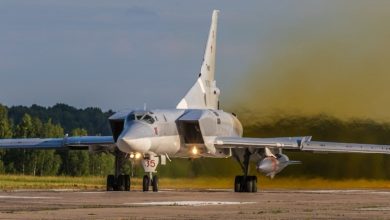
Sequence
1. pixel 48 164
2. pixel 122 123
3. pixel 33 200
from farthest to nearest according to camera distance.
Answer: pixel 48 164, pixel 122 123, pixel 33 200

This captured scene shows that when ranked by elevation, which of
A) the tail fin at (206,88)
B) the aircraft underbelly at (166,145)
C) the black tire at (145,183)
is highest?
the tail fin at (206,88)

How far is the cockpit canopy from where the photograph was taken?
51.6 metres

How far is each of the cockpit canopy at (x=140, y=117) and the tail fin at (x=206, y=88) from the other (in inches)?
292

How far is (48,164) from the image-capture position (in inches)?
4690

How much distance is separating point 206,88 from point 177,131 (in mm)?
7984

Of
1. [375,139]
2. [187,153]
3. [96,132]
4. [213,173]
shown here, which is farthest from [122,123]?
[96,132]

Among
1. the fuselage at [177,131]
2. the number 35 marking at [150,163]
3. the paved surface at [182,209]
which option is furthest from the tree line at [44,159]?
the paved surface at [182,209]

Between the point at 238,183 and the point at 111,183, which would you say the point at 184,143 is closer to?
the point at 238,183

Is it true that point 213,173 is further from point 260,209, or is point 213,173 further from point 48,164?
point 48,164

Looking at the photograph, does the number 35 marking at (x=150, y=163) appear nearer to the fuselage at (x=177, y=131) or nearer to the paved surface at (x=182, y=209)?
the fuselage at (x=177, y=131)

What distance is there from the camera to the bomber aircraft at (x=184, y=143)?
51.2 m

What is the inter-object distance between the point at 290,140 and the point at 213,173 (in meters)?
7.14

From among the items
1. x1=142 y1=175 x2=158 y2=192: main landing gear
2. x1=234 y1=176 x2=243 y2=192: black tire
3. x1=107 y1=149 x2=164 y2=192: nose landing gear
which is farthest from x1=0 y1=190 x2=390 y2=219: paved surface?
x1=234 y1=176 x2=243 y2=192: black tire

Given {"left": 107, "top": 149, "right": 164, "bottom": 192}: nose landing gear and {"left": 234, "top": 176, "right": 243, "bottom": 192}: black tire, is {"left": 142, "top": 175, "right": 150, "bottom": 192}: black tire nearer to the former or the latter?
{"left": 107, "top": 149, "right": 164, "bottom": 192}: nose landing gear
